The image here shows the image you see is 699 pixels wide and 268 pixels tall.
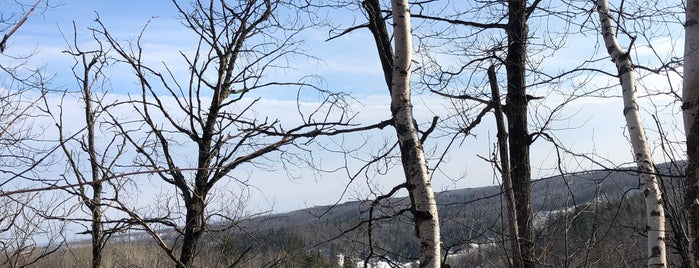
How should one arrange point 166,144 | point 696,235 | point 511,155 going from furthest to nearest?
1. point 511,155
2. point 166,144
3. point 696,235

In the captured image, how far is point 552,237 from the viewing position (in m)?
4.83

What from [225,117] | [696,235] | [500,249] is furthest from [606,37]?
[225,117]

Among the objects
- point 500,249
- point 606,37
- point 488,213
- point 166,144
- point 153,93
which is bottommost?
point 500,249

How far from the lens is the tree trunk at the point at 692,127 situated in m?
2.47

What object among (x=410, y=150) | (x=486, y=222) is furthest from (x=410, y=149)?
(x=486, y=222)

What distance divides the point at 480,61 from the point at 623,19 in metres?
1.53

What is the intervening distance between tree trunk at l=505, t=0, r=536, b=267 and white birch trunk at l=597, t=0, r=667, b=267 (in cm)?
117

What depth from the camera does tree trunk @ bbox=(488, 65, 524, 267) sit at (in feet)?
14.3

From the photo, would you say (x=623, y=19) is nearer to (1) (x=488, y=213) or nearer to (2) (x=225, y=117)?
(1) (x=488, y=213)

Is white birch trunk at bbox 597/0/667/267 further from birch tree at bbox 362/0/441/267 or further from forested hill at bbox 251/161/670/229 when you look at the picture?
birch tree at bbox 362/0/441/267

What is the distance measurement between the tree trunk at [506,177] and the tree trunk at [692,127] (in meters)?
1.47

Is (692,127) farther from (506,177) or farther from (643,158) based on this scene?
(506,177)

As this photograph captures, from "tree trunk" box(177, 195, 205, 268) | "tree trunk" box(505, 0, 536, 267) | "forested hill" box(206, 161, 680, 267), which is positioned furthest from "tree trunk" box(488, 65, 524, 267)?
"tree trunk" box(177, 195, 205, 268)

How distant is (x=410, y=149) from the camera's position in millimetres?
2746
